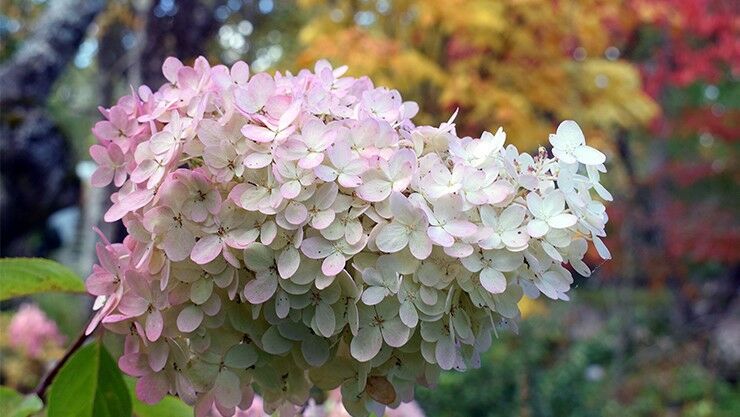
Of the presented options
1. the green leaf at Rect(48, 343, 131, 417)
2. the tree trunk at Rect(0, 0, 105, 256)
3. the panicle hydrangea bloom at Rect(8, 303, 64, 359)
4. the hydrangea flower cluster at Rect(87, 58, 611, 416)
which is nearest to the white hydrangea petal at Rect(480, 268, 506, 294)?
the hydrangea flower cluster at Rect(87, 58, 611, 416)

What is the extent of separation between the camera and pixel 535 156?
0.43 metres

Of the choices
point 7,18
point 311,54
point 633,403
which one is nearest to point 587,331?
point 633,403

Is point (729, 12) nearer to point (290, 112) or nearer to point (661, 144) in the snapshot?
point (661, 144)

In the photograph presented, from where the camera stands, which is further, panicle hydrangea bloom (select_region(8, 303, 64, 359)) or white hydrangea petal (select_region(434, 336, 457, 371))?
panicle hydrangea bloom (select_region(8, 303, 64, 359))

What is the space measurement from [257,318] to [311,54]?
2153mm

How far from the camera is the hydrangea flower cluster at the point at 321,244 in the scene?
36 cm

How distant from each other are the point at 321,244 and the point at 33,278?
0.26 meters

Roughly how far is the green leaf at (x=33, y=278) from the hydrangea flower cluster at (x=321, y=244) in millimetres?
118

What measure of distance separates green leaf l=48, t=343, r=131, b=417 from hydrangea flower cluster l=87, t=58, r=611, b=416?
77 mm

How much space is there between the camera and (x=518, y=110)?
2.63 meters

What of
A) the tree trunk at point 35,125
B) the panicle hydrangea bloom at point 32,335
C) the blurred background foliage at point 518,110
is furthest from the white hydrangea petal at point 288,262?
the panicle hydrangea bloom at point 32,335

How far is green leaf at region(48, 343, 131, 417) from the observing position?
46cm

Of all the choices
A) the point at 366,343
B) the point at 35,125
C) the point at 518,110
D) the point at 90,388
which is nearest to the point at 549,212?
the point at 366,343

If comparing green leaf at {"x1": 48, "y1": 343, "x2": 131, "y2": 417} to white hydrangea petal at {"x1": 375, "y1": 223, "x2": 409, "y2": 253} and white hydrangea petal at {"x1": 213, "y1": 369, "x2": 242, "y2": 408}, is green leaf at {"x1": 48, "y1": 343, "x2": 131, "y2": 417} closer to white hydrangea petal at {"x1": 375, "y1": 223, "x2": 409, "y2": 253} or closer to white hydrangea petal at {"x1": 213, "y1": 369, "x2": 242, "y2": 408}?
white hydrangea petal at {"x1": 213, "y1": 369, "x2": 242, "y2": 408}
